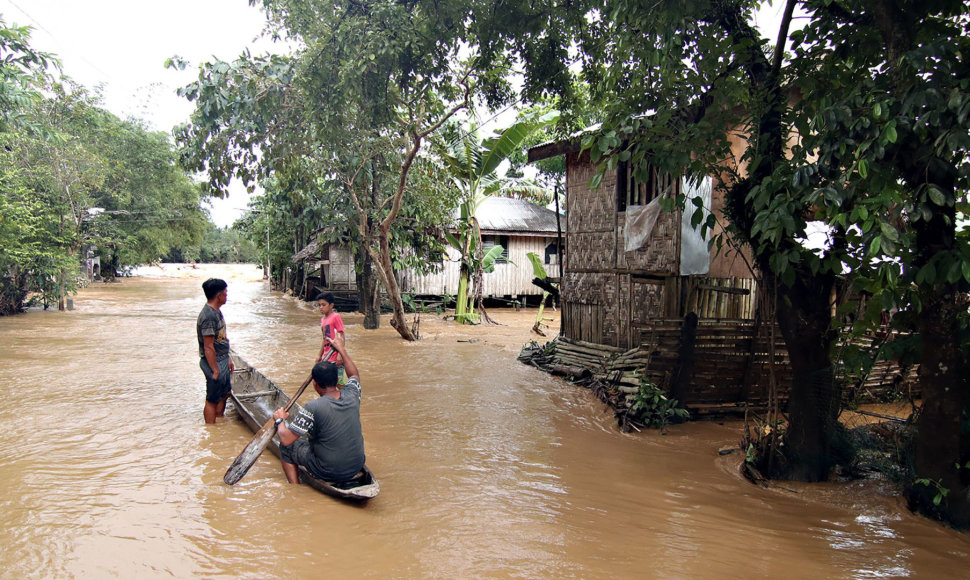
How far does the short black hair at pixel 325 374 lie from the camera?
14.3 feet

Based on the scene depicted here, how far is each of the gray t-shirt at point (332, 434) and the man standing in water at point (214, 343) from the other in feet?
6.98

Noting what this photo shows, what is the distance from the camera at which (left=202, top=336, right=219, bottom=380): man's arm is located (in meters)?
5.91

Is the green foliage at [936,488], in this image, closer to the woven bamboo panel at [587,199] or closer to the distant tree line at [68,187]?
the woven bamboo panel at [587,199]

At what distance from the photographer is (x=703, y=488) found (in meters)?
4.94

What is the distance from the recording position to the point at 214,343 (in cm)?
602

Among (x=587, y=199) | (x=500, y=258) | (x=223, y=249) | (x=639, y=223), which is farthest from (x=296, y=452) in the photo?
(x=223, y=249)

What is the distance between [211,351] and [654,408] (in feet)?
16.2

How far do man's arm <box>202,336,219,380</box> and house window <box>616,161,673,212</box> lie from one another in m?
6.02

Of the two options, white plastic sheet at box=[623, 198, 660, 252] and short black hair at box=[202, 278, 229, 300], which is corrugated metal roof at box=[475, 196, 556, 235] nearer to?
white plastic sheet at box=[623, 198, 660, 252]

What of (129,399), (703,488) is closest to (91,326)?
(129,399)

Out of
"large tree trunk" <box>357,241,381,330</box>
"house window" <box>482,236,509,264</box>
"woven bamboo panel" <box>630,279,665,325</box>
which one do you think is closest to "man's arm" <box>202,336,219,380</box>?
"woven bamboo panel" <box>630,279,665,325</box>

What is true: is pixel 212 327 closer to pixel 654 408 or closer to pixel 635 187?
pixel 654 408

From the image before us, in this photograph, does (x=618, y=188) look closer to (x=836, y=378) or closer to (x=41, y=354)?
(x=836, y=378)

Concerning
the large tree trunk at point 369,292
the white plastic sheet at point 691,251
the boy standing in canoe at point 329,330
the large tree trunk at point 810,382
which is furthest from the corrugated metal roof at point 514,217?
the large tree trunk at point 810,382
